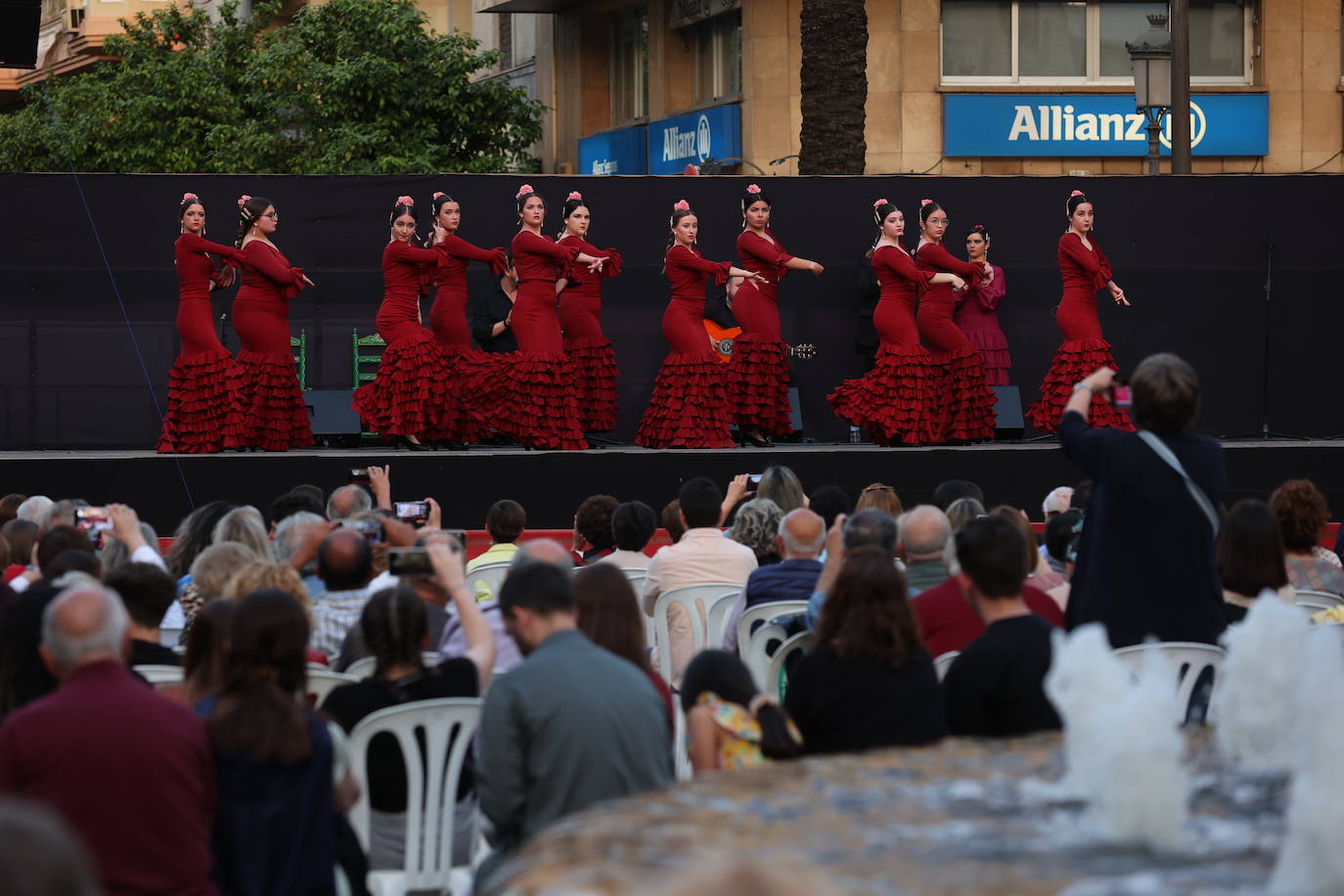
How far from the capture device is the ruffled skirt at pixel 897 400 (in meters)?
11.1

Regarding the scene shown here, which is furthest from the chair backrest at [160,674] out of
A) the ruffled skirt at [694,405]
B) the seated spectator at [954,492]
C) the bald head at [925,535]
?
the ruffled skirt at [694,405]

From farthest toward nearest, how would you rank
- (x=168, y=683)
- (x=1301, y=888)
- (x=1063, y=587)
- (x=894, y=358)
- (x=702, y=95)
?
(x=702, y=95) < (x=894, y=358) < (x=1063, y=587) < (x=168, y=683) < (x=1301, y=888)

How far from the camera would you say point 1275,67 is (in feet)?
63.2

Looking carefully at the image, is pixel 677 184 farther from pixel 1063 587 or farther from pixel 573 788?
pixel 573 788

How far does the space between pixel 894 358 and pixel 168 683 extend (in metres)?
7.71

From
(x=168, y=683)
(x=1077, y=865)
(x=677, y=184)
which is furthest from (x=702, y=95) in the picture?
(x=1077, y=865)

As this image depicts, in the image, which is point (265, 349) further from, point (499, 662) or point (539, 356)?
point (499, 662)

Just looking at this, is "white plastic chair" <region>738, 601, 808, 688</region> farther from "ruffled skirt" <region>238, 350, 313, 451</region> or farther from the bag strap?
"ruffled skirt" <region>238, 350, 313, 451</region>

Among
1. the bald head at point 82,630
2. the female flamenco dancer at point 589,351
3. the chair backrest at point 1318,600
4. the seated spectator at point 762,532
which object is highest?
the female flamenco dancer at point 589,351

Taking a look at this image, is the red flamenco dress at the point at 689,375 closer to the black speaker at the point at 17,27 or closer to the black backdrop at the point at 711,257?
the black backdrop at the point at 711,257

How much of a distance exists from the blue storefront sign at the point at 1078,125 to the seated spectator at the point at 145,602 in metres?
15.8

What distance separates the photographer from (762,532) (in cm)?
622

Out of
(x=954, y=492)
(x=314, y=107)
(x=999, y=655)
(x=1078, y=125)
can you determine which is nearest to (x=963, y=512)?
(x=954, y=492)

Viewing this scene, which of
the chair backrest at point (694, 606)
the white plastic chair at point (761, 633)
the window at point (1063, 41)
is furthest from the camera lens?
the window at point (1063, 41)
